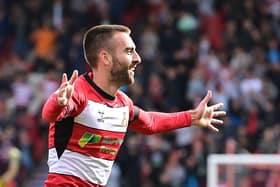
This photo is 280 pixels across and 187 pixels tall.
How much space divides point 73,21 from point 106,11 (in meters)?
0.73

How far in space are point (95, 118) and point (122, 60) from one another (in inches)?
19.9

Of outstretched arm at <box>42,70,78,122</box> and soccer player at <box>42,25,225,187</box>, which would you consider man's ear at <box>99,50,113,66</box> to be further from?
outstretched arm at <box>42,70,78,122</box>

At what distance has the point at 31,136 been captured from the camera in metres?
17.2

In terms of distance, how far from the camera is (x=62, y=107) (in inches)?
243

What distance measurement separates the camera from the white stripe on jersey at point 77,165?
676cm

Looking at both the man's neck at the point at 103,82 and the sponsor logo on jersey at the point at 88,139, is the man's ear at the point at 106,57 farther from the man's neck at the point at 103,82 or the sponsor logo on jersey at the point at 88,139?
the sponsor logo on jersey at the point at 88,139

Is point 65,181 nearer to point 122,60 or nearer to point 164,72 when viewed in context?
point 122,60

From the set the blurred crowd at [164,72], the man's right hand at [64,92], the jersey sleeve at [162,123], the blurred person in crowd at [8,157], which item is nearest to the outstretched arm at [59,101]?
the man's right hand at [64,92]

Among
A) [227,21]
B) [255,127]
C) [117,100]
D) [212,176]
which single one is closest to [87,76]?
[117,100]

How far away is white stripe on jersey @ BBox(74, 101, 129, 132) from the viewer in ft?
22.1

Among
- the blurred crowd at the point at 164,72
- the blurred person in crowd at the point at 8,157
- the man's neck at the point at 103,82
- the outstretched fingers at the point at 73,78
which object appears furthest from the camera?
the blurred crowd at the point at 164,72

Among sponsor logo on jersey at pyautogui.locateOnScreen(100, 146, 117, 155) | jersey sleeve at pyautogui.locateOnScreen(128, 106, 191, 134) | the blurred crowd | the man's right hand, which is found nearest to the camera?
the man's right hand

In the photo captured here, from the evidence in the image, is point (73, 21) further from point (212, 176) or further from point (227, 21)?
point (212, 176)

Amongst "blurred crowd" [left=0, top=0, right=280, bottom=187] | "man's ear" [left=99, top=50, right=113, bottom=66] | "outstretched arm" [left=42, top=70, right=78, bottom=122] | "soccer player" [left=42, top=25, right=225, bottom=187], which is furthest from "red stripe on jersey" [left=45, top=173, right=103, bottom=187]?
"blurred crowd" [left=0, top=0, right=280, bottom=187]
